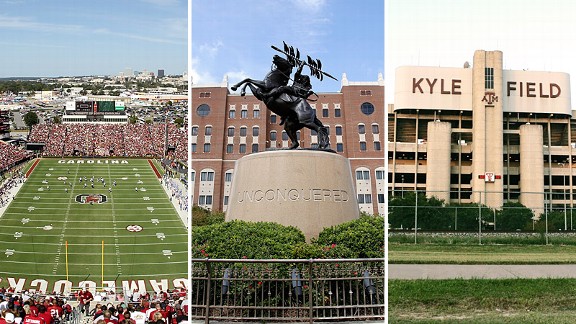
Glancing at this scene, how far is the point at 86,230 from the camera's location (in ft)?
74.5

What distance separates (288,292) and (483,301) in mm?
2814

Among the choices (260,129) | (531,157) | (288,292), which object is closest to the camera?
(288,292)

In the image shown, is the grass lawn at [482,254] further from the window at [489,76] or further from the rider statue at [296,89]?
the window at [489,76]

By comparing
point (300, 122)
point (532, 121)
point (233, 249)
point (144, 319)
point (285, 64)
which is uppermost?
point (532, 121)

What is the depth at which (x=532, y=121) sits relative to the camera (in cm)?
4322

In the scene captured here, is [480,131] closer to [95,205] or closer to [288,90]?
[95,205]

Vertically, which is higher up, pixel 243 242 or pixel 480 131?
pixel 480 131

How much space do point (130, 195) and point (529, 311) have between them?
22.6 meters

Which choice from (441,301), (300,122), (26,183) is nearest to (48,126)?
(26,183)

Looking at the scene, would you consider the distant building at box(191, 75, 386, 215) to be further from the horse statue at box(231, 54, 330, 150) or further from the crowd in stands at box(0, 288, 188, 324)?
the crowd in stands at box(0, 288, 188, 324)

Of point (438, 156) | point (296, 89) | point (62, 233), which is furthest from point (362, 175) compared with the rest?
point (296, 89)

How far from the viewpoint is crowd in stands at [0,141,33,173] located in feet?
65.6

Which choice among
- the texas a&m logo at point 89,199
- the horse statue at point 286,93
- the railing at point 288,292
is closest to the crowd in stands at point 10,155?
the texas a&m logo at point 89,199

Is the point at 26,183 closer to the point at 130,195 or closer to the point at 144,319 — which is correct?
the point at 130,195
